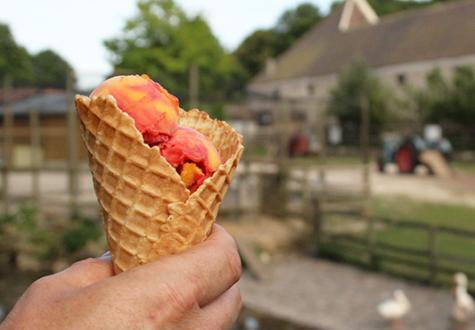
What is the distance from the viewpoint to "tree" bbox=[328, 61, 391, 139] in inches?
1187

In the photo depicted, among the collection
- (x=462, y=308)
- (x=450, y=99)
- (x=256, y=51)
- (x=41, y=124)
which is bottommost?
(x=462, y=308)

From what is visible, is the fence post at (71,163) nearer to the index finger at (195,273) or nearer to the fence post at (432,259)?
the fence post at (432,259)

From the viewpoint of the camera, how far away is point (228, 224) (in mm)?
11102

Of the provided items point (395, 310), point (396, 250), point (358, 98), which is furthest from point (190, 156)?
point (358, 98)

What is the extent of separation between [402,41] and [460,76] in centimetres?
1094

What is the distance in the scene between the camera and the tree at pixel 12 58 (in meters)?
14.2

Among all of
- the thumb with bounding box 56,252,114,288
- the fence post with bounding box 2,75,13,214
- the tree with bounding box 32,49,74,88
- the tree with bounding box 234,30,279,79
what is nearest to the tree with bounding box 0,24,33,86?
the tree with bounding box 32,49,74,88

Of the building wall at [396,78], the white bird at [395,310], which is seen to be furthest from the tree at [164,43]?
the white bird at [395,310]

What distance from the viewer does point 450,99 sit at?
27969 millimetres

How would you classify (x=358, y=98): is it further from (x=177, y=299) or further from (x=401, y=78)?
(x=177, y=299)

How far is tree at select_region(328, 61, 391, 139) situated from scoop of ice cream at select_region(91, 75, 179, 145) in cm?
2751

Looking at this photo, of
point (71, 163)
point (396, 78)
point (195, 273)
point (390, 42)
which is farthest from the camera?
point (390, 42)

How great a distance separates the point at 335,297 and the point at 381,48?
111 feet

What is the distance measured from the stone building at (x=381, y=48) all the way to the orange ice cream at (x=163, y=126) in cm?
2637
